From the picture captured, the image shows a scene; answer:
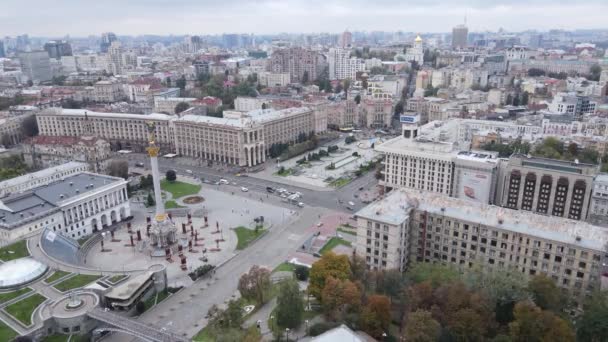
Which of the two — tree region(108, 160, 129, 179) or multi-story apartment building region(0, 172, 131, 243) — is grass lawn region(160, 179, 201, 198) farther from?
multi-story apartment building region(0, 172, 131, 243)

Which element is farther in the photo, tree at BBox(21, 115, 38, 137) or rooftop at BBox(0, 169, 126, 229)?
tree at BBox(21, 115, 38, 137)

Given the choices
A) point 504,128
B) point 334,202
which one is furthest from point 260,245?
point 504,128

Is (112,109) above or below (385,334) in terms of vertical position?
above

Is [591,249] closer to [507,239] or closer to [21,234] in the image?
[507,239]

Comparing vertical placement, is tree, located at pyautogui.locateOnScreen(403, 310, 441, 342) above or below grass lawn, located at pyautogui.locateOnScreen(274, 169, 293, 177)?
above

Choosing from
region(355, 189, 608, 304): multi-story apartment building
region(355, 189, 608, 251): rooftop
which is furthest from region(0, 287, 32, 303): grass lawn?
region(355, 189, 608, 251): rooftop

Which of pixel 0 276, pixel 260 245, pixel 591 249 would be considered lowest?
pixel 260 245

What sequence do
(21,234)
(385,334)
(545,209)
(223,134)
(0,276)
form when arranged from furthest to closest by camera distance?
1. (223,134)
2. (545,209)
3. (21,234)
4. (0,276)
5. (385,334)

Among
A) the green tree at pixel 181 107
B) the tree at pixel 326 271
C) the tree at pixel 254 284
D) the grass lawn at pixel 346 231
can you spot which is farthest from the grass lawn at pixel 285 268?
the green tree at pixel 181 107
